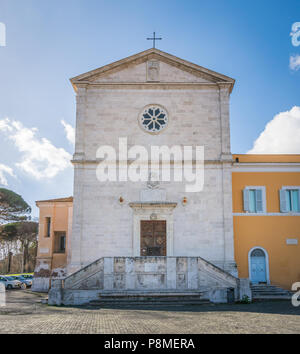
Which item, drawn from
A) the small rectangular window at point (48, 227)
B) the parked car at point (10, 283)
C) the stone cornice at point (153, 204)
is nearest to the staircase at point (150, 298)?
the stone cornice at point (153, 204)

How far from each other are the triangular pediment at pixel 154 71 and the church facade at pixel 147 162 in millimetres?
51

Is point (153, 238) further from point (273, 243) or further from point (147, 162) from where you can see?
point (273, 243)

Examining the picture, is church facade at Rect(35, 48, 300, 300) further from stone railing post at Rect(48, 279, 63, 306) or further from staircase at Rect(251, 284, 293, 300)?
stone railing post at Rect(48, 279, 63, 306)

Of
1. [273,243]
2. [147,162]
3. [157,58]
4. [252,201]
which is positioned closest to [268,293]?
[273,243]

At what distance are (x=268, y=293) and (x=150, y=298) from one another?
5.69 m

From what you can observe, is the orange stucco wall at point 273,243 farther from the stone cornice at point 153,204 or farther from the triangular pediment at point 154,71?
the triangular pediment at point 154,71

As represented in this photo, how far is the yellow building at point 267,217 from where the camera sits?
2020 centimetres

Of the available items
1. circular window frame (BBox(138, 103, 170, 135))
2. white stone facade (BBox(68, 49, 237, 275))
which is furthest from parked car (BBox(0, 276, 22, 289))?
circular window frame (BBox(138, 103, 170, 135))

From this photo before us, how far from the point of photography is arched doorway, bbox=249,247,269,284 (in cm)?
2012

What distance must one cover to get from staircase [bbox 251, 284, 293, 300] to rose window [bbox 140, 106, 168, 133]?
28.9 ft

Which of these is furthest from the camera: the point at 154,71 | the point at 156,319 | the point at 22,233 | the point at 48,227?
the point at 22,233

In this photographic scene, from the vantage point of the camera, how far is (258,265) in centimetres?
2027
